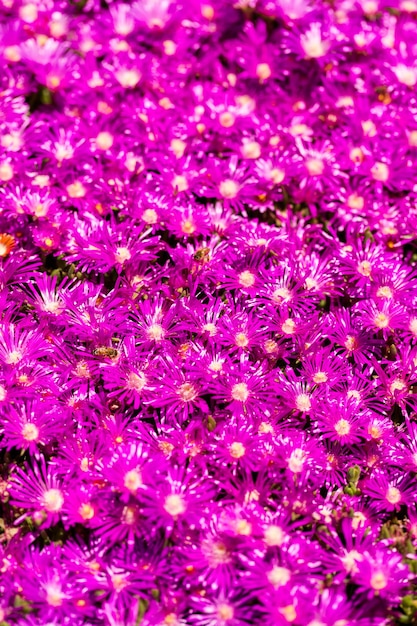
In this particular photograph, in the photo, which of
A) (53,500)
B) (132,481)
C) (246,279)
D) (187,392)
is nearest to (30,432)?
(53,500)

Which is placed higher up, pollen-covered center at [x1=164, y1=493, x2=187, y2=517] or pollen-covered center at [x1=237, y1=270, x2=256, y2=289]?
pollen-covered center at [x1=237, y1=270, x2=256, y2=289]

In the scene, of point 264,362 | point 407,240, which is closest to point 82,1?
point 407,240

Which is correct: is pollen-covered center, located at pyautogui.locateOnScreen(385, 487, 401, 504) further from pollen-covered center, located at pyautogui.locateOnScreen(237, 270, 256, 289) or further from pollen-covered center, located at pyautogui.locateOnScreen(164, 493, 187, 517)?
pollen-covered center, located at pyautogui.locateOnScreen(237, 270, 256, 289)

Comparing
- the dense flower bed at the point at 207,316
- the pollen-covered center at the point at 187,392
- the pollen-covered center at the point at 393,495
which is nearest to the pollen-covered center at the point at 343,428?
the dense flower bed at the point at 207,316

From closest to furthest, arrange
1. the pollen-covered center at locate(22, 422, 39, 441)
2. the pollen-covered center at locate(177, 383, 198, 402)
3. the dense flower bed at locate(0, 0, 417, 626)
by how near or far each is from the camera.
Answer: the dense flower bed at locate(0, 0, 417, 626) → the pollen-covered center at locate(22, 422, 39, 441) → the pollen-covered center at locate(177, 383, 198, 402)

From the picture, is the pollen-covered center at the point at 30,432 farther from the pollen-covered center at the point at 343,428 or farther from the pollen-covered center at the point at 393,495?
the pollen-covered center at the point at 393,495

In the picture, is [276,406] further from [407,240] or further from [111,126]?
[111,126]

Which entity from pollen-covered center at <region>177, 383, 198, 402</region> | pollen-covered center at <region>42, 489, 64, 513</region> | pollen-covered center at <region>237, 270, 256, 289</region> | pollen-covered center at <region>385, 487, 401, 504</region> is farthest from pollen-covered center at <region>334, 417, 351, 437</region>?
pollen-covered center at <region>42, 489, 64, 513</region>

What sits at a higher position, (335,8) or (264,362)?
(335,8)
